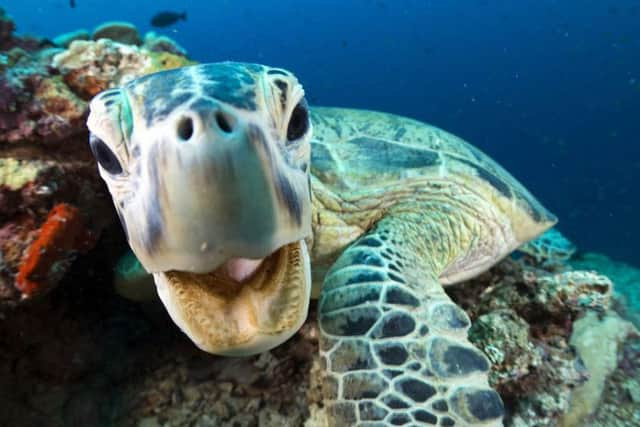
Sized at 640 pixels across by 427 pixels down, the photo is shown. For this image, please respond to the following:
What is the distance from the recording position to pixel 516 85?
233 feet

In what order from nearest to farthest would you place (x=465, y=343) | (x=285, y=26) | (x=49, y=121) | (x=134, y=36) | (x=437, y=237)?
1. (x=465, y=343)
2. (x=49, y=121)
3. (x=437, y=237)
4. (x=134, y=36)
5. (x=285, y=26)

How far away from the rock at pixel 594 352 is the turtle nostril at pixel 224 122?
2524 mm

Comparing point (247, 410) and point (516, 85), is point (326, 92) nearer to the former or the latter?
point (516, 85)

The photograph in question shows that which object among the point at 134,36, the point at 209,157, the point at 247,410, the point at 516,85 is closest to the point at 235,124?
the point at 209,157

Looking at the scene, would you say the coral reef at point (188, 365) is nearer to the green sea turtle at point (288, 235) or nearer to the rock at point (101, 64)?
the green sea turtle at point (288, 235)

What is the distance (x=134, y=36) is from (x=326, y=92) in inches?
3084

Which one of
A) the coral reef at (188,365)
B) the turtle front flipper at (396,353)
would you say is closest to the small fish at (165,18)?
the coral reef at (188,365)

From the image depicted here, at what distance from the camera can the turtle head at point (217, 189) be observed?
100cm

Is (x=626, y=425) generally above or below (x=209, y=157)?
below

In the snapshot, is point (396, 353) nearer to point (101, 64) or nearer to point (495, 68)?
point (101, 64)

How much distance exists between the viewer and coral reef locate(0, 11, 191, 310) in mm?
1920

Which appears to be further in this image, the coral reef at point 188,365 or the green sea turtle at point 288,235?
the coral reef at point 188,365

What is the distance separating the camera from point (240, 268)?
1.43m

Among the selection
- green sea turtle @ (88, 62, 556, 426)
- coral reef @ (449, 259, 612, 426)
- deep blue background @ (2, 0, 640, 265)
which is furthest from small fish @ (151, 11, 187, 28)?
deep blue background @ (2, 0, 640, 265)
